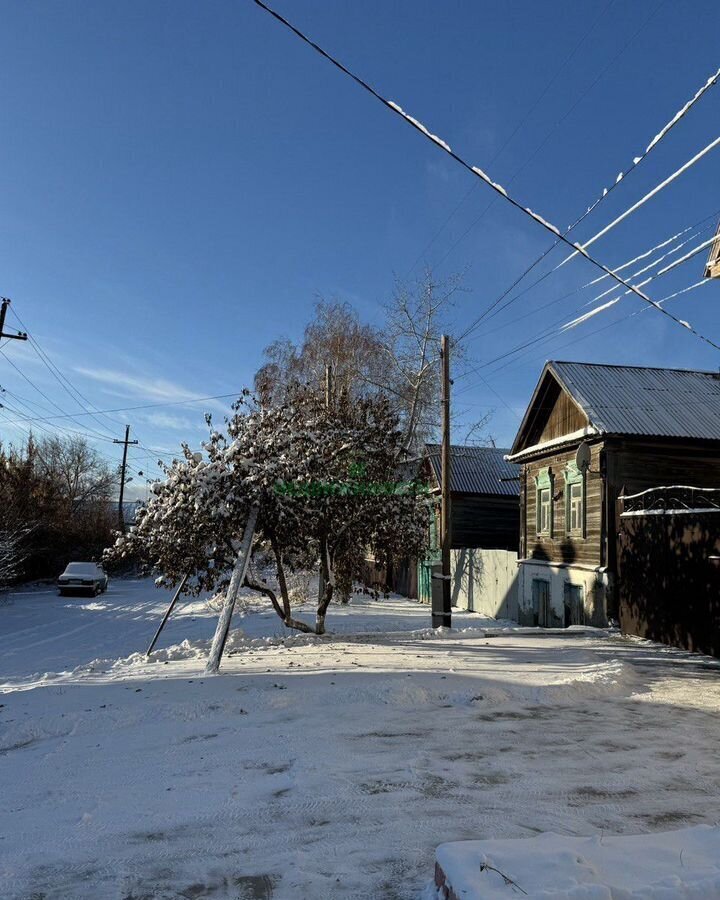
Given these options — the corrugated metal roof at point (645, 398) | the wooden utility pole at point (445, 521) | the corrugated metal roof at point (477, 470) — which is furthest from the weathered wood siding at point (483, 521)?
the wooden utility pole at point (445, 521)

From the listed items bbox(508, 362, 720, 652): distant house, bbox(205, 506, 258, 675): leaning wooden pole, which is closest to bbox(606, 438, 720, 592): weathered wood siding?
bbox(508, 362, 720, 652): distant house

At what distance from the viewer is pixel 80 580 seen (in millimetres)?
31172

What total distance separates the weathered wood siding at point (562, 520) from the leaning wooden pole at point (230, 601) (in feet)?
31.8

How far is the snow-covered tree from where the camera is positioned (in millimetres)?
11578

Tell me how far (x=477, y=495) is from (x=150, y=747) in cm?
2411

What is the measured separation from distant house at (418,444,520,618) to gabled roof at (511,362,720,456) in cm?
739

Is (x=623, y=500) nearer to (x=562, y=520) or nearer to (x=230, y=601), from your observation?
(x=562, y=520)

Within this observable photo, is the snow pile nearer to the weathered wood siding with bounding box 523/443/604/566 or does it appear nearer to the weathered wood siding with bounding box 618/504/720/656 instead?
the weathered wood siding with bounding box 618/504/720/656

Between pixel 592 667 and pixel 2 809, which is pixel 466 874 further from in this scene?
pixel 592 667

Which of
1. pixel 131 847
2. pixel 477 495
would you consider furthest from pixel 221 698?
pixel 477 495

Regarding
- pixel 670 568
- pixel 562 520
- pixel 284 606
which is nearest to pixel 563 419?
pixel 562 520

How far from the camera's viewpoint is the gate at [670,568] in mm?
12312

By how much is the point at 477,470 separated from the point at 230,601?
21.2 metres

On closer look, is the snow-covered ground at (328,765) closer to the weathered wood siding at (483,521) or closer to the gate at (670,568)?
the gate at (670,568)
